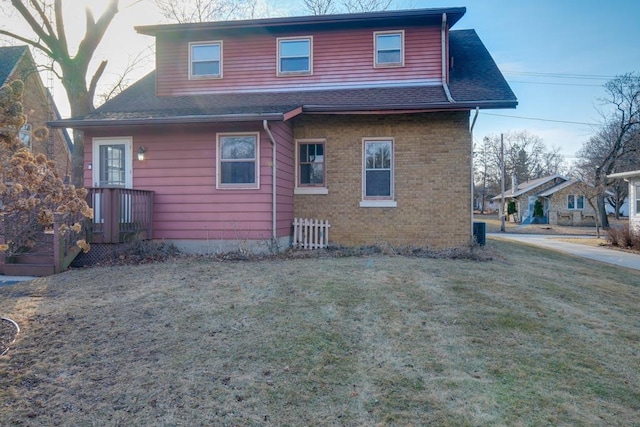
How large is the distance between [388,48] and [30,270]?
10.0 m

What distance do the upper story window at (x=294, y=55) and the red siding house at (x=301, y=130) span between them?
0.04m

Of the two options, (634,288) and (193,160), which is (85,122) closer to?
(193,160)

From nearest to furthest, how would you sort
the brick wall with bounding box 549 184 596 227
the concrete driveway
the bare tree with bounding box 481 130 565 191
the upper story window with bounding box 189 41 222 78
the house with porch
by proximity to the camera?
the concrete driveway
the upper story window with bounding box 189 41 222 78
the brick wall with bounding box 549 184 596 227
the house with porch
the bare tree with bounding box 481 130 565 191

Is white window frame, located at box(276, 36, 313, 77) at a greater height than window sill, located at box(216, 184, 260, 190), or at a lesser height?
greater

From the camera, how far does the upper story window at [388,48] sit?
11125 millimetres

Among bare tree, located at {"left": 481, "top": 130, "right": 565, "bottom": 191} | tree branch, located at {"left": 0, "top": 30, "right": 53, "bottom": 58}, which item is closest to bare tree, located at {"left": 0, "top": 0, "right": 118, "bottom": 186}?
tree branch, located at {"left": 0, "top": 30, "right": 53, "bottom": 58}

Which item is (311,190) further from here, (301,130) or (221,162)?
(221,162)

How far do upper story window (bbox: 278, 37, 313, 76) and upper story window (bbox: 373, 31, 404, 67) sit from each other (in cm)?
190

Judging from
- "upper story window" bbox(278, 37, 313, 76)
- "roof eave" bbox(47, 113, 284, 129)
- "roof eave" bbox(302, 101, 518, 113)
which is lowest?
"roof eave" bbox(47, 113, 284, 129)

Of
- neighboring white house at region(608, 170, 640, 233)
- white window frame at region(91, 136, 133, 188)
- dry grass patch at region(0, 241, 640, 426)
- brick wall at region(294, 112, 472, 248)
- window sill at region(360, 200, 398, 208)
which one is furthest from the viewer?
neighboring white house at region(608, 170, 640, 233)

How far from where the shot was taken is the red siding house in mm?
9383

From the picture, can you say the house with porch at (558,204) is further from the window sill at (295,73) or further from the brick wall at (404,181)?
the window sill at (295,73)

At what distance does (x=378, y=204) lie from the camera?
1031 cm

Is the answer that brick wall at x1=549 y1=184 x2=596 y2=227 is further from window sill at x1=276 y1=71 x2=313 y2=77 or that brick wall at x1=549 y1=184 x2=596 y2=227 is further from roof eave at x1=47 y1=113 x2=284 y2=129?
roof eave at x1=47 y1=113 x2=284 y2=129
